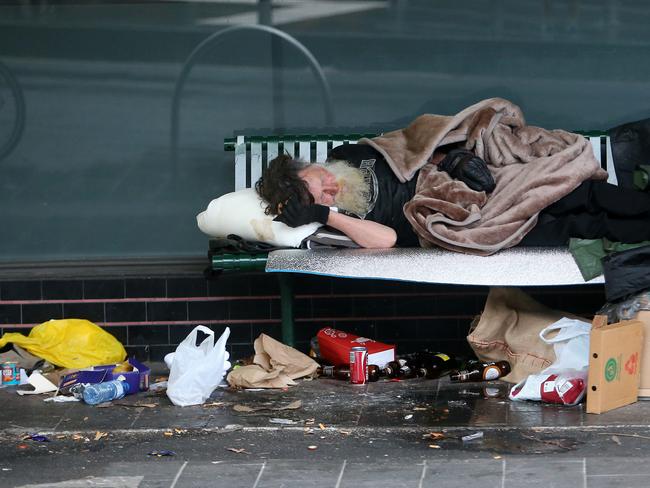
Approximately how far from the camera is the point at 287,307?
7.00m

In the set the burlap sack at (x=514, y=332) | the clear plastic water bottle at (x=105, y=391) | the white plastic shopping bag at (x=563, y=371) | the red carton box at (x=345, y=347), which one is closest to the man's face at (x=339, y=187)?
the red carton box at (x=345, y=347)

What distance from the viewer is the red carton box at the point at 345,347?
6879 mm

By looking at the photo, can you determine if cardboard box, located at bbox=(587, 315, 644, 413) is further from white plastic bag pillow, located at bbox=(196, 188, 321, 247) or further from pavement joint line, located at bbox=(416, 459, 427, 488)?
white plastic bag pillow, located at bbox=(196, 188, 321, 247)

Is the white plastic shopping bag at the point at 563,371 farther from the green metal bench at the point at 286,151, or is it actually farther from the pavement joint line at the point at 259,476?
the pavement joint line at the point at 259,476

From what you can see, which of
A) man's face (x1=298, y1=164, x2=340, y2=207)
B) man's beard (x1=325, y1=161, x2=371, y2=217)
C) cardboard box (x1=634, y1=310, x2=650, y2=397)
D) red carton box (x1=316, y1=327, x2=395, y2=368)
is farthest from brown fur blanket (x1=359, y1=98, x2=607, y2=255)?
cardboard box (x1=634, y1=310, x2=650, y2=397)

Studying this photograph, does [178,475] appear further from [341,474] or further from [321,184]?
[321,184]

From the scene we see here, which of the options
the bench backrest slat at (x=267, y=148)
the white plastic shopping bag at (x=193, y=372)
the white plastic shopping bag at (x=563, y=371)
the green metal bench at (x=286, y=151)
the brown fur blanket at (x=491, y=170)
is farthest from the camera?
the bench backrest slat at (x=267, y=148)

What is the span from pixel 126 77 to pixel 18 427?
7.17ft

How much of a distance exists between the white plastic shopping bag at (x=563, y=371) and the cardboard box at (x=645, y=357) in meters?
0.25

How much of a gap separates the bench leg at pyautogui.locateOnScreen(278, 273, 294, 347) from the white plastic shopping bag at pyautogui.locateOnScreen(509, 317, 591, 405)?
127cm

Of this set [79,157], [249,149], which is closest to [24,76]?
[79,157]

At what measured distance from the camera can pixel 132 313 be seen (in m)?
7.36

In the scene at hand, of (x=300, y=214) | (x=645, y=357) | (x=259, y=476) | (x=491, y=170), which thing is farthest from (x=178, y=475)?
(x=491, y=170)

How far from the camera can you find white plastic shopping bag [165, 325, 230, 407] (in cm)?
634
